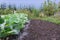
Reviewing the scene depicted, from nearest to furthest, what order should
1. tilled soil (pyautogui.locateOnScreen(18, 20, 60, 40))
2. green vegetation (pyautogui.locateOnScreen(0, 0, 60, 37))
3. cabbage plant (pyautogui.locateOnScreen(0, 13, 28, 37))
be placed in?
cabbage plant (pyautogui.locateOnScreen(0, 13, 28, 37)) < tilled soil (pyautogui.locateOnScreen(18, 20, 60, 40)) < green vegetation (pyautogui.locateOnScreen(0, 0, 60, 37))

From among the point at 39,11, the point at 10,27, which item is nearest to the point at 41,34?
the point at 10,27

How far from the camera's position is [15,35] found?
164 inches

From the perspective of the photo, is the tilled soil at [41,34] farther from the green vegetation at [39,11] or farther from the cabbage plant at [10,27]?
the green vegetation at [39,11]

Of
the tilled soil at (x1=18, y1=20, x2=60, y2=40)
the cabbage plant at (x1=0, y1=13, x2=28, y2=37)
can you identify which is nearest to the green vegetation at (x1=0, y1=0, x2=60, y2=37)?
the tilled soil at (x1=18, y1=20, x2=60, y2=40)

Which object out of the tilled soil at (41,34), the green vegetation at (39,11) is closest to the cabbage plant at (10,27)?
the tilled soil at (41,34)

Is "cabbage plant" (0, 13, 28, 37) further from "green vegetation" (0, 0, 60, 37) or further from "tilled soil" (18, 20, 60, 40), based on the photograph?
"green vegetation" (0, 0, 60, 37)

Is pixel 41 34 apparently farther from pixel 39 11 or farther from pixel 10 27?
pixel 39 11

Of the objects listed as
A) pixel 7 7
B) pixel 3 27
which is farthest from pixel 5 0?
pixel 3 27

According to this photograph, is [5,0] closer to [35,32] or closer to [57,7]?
[57,7]

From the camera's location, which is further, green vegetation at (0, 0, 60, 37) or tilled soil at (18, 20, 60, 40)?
green vegetation at (0, 0, 60, 37)

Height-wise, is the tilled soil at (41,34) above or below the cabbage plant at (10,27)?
below

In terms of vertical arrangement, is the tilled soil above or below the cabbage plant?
below

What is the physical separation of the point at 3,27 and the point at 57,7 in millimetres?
5366

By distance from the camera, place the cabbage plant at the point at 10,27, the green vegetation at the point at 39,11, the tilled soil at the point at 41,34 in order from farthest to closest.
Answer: the green vegetation at the point at 39,11, the tilled soil at the point at 41,34, the cabbage plant at the point at 10,27
